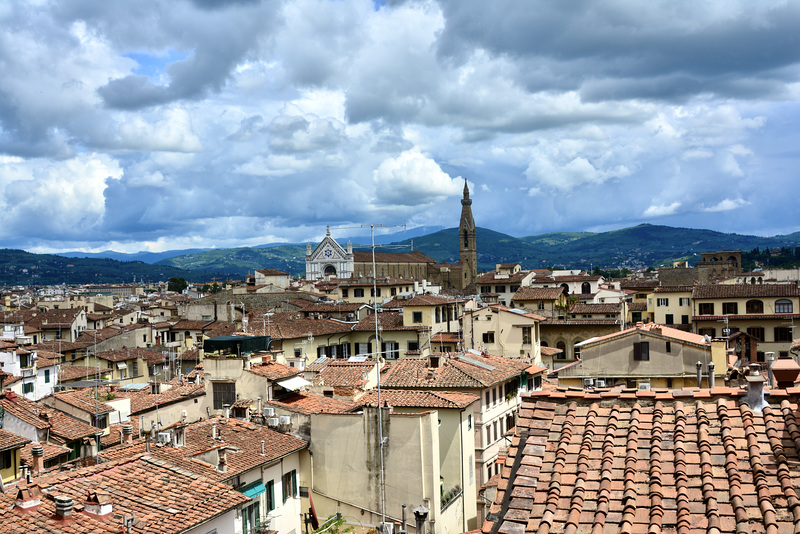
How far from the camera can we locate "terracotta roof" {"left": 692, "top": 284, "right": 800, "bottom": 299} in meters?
58.6

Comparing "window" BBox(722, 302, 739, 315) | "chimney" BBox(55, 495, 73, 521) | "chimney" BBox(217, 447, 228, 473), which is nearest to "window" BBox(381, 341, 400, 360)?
"window" BBox(722, 302, 739, 315)

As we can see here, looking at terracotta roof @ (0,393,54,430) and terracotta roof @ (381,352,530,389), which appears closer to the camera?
terracotta roof @ (0,393,54,430)

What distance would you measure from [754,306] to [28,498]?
5736 cm

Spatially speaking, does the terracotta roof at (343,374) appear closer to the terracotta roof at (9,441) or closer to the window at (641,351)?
the window at (641,351)

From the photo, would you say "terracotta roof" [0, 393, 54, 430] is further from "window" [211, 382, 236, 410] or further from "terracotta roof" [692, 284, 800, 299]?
"terracotta roof" [692, 284, 800, 299]

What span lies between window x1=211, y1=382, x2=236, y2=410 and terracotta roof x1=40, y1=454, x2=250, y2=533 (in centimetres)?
1047

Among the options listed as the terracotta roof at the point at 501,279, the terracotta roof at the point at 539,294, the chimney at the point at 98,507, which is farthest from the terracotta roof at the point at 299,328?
the terracotta roof at the point at 501,279

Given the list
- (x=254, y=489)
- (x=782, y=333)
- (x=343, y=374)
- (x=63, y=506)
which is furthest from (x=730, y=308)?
(x=63, y=506)

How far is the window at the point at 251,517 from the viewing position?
58.1 ft

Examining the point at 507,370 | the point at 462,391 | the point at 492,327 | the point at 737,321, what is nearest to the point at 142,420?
the point at 462,391

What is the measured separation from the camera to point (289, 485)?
21.0 meters

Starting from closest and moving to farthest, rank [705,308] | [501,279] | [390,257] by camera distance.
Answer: [705,308] → [501,279] → [390,257]

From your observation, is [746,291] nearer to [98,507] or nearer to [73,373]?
[73,373]

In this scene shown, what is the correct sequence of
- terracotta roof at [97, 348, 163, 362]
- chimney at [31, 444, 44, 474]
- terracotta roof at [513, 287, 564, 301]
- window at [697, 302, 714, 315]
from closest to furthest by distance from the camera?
chimney at [31, 444, 44, 474] < terracotta roof at [97, 348, 163, 362] < window at [697, 302, 714, 315] < terracotta roof at [513, 287, 564, 301]
